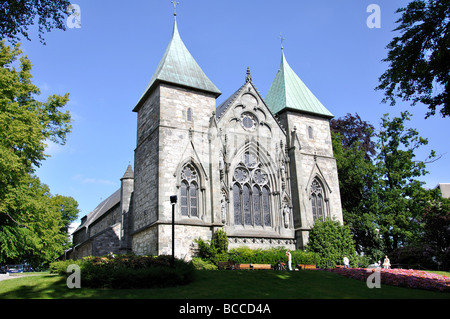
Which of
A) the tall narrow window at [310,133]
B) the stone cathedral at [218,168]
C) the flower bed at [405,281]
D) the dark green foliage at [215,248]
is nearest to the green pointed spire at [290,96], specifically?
the stone cathedral at [218,168]

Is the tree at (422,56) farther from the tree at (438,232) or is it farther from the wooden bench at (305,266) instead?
the tree at (438,232)

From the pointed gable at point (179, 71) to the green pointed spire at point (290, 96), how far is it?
595cm

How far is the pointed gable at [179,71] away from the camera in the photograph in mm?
26141

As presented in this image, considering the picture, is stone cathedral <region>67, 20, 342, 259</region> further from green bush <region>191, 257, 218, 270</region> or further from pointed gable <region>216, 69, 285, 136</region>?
green bush <region>191, 257, 218, 270</region>

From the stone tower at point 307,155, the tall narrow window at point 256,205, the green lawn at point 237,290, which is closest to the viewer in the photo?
the green lawn at point 237,290

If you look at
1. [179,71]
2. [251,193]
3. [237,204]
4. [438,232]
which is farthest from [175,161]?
[438,232]

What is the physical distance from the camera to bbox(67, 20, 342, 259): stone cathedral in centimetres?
2395

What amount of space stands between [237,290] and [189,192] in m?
11.1

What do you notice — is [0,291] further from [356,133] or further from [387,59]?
[356,133]

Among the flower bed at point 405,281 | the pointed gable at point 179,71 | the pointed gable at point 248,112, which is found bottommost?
the flower bed at point 405,281

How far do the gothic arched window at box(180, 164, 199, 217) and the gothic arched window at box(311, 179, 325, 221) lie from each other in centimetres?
905

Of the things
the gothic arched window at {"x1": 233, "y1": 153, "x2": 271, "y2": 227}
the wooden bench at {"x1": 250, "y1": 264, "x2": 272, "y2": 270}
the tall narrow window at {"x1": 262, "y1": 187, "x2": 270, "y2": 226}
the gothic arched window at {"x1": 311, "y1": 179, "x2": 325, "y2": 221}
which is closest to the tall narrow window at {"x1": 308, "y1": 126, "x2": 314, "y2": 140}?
the gothic arched window at {"x1": 311, "y1": 179, "x2": 325, "y2": 221}

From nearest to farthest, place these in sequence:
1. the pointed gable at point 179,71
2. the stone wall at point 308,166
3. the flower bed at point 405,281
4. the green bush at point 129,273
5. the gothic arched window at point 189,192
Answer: the green bush at point 129,273 < the flower bed at point 405,281 < the gothic arched window at point 189,192 < the pointed gable at point 179,71 < the stone wall at point 308,166

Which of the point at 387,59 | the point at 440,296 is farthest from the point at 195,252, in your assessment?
the point at 387,59
